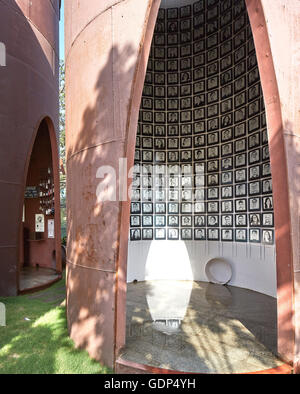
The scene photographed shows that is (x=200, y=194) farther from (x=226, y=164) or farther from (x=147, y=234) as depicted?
(x=147, y=234)

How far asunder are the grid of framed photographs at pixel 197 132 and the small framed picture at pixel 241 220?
0.02m

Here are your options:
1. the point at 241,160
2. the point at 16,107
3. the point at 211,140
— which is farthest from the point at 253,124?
the point at 16,107

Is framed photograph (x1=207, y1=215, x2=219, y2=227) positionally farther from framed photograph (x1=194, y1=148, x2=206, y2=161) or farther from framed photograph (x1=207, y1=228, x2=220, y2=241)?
framed photograph (x1=194, y1=148, x2=206, y2=161)

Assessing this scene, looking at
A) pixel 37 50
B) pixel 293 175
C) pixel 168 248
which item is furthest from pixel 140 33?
pixel 37 50

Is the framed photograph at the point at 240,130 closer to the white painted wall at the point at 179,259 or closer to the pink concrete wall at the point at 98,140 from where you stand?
the white painted wall at the point at 179,259

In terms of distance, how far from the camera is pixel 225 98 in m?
6.28

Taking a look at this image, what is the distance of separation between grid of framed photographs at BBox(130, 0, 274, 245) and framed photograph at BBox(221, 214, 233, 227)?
2 centimetres

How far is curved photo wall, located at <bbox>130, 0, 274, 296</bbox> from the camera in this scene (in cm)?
595

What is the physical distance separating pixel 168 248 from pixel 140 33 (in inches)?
195

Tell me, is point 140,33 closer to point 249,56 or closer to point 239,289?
point 249,56

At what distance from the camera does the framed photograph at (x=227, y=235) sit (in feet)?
20.4

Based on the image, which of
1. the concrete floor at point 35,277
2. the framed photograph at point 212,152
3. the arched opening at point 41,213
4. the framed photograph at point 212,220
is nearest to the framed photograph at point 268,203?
the framed photograph at point 212,220

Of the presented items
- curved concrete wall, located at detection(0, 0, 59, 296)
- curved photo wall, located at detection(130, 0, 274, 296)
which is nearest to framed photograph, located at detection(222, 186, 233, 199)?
curved photo wall, located at detection(130, 0, 274, 296)

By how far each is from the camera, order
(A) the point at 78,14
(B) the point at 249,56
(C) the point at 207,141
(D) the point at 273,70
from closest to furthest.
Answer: (D) the point at 273,70 < (A) the point at 78,14 < (B) the point at 249,56 < (C) the point at 207,141
